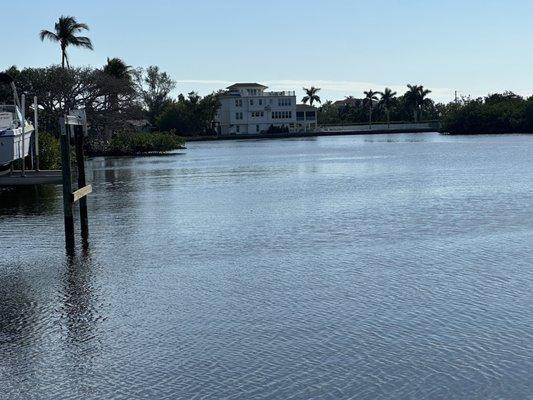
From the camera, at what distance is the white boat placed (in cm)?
3186

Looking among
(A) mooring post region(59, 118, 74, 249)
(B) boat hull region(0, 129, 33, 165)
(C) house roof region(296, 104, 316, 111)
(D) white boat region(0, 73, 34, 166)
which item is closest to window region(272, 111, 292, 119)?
(C) house roof region(296, 104, 316, 111)

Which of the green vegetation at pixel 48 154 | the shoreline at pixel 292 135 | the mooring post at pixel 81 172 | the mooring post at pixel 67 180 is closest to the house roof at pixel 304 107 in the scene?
the shoreline at pixel 292 135

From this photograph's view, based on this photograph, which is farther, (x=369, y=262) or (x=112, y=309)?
(x=369, y=262)

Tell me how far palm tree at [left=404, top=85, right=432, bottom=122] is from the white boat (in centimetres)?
14697

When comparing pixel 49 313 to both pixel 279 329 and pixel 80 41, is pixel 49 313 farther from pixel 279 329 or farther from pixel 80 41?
pixel 80 41

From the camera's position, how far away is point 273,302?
55.3 feet

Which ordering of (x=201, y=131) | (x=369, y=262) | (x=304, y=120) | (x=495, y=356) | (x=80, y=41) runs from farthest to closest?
(x=304, y=120), (x=201, y=131), (x=80, y=41), (x=369, y=262), (x=495, y=356)

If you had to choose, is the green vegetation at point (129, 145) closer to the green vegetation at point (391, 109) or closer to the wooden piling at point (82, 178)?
the wooden piling at point (82, 178)

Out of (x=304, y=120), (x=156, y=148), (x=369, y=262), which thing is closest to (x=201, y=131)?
(x=304, y=120)

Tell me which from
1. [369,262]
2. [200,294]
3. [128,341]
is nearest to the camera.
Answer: [128,341]

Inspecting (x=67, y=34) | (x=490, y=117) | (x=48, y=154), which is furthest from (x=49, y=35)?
(x=490, y=117)

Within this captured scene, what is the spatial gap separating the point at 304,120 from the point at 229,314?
513 ft

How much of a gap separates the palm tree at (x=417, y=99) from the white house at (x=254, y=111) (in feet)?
82.0

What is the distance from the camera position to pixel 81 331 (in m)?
15.0
